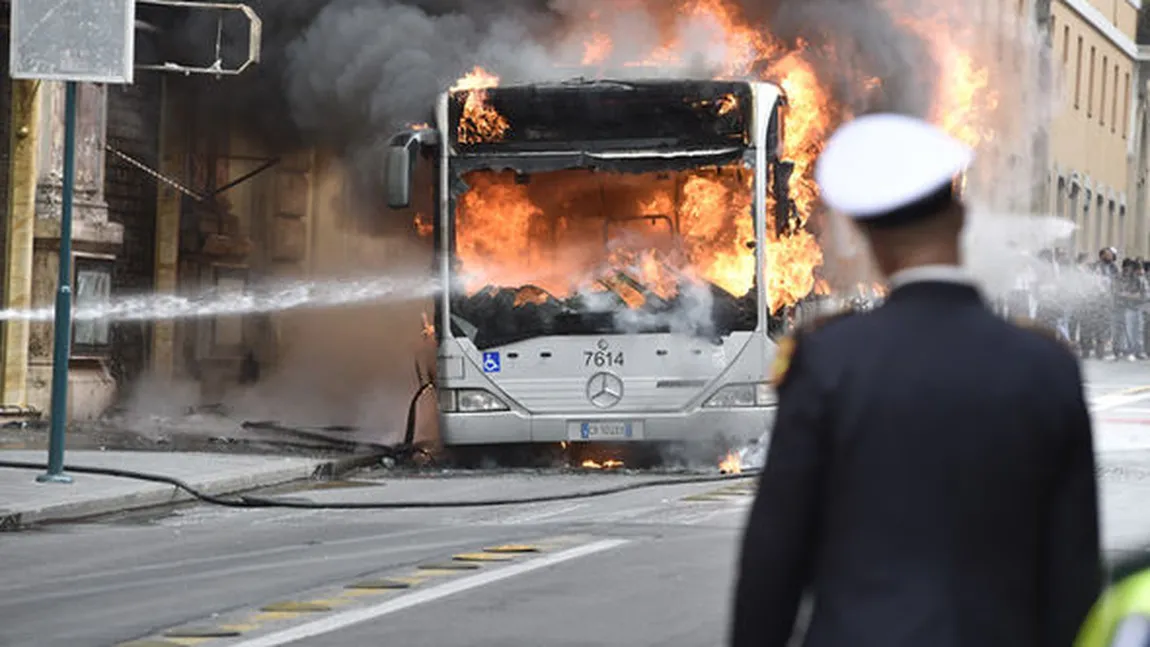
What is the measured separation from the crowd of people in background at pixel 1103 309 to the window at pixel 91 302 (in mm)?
19226

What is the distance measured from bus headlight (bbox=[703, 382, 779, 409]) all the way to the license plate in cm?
50

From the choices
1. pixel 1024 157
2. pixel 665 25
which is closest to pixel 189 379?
pixel 665 25

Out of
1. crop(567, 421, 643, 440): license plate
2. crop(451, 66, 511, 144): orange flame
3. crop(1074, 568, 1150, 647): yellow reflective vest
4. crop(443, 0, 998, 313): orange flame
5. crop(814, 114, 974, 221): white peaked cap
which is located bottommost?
crop(567, 421, 643, 440): license plate

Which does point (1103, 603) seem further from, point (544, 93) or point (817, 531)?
point (544, 93)

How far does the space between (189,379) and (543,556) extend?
1300cm

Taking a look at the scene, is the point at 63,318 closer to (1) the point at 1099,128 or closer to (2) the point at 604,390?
(2) the point at 604,390

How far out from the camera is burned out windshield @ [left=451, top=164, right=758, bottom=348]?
1720cm

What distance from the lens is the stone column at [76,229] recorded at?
71.8 feet

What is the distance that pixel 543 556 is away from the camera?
40.6 feet

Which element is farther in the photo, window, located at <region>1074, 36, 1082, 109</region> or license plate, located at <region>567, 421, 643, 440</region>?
window, located at <region>1074, 36, 1082, 109</region>

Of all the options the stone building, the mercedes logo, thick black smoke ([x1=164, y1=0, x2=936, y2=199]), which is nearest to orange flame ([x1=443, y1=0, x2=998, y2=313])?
the mercedes logo

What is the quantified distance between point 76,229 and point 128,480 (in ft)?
21.2

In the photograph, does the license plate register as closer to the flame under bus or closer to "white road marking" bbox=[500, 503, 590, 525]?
the flame under bus

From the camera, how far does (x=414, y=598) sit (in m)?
10.7
